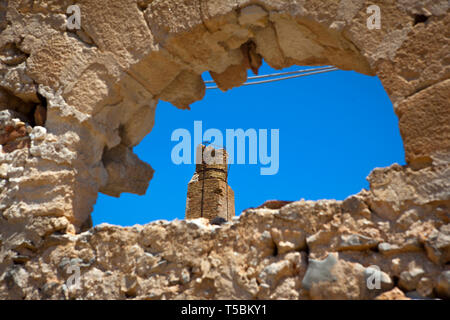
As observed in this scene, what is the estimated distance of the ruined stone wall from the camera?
2.01 meters

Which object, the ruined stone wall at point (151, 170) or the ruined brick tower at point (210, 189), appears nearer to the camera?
the ruined stone wall at point (151, 170)

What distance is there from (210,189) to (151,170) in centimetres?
645

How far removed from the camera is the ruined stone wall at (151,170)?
201cm

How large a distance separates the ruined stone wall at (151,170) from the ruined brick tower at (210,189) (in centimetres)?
629

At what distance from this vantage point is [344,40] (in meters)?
2.35

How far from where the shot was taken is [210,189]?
9602 mm

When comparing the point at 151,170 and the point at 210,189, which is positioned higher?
the point at 210,189

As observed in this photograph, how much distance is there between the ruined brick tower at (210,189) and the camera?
9.34 meters

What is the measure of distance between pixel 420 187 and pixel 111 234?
1555 millimetres

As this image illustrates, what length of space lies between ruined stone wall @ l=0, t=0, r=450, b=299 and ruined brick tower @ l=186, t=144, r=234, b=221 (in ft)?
20.6

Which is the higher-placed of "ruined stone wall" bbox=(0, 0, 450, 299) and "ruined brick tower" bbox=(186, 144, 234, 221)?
"ruined brick tower" bbox=(186, 144, 234, 221)

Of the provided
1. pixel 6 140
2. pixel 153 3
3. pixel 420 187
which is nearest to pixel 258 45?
pixel 153 3

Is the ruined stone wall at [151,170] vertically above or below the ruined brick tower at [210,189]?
below

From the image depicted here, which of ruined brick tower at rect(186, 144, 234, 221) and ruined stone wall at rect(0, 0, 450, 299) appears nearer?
ruined stone wall at rect(0, 0, 450, 299)
